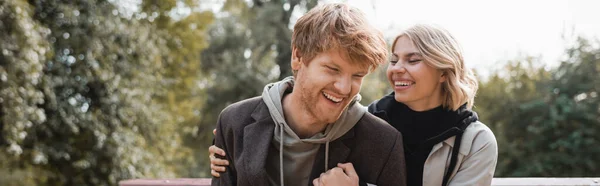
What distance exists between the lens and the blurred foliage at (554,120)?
1413 cm

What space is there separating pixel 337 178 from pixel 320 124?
250 millimetres

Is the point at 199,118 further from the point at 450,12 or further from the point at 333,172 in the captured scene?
the point at 333,172

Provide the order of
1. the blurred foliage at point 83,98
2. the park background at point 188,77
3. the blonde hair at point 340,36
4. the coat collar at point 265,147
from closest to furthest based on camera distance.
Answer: the blonde hair at point 340,36 → the coat collar at point 265,147 → the blurred foliage at point 83,98 → the park background at point 188,77

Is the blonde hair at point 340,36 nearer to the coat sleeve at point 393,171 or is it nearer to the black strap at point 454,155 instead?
the coat sleeve at point 393,171

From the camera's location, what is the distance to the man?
7.13ft

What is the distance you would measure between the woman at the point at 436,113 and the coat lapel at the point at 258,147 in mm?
253

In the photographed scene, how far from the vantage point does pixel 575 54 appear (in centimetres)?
1452

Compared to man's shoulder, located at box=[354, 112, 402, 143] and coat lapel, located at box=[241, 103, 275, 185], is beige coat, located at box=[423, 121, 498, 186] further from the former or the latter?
coat lapel, located at box=[241, 103, 275, 185]

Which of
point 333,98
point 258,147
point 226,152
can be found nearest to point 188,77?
point 226,152

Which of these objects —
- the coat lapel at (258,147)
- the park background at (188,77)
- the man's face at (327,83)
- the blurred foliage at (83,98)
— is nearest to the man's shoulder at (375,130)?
the man's face at (327,83)

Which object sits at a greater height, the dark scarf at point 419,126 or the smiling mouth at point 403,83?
the smiling mouth at point 403,83

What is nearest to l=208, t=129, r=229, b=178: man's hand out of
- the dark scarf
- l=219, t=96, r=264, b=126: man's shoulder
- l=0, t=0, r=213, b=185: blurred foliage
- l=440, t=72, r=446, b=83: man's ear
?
Answer: l=219, t=96, r=264, b=126: man's shoulder

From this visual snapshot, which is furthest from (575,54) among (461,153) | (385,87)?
(461,153)

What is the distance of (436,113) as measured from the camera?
2770 millimetres
